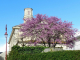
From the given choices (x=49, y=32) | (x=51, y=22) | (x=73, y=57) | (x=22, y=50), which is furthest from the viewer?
(x=51, y=22)

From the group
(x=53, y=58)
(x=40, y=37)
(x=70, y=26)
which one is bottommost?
(x=53, y=58)

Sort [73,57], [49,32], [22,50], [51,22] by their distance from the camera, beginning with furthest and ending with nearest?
[51,22], [49,32], [22,50], [73,57]

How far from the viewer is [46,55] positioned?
1748cm

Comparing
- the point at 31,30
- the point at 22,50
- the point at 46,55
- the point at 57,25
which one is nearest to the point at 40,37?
the point at 31,30

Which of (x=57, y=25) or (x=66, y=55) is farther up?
(x=57, y=25)

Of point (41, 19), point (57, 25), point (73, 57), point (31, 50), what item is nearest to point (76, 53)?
point (73, 57)

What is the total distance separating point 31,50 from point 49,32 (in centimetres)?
569

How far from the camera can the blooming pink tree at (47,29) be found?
1132 inches

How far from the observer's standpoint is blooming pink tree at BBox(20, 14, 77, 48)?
94.4ft

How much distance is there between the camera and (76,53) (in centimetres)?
1692

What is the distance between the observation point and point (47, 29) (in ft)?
95.7

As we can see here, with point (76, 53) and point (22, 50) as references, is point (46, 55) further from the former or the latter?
point (22, 50)

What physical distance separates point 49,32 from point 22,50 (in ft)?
23.8

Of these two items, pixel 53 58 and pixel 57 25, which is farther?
pixel 57 25
